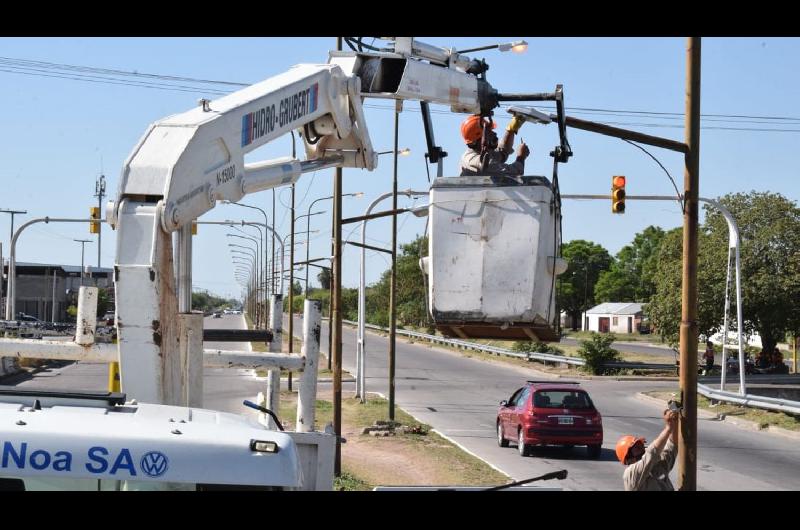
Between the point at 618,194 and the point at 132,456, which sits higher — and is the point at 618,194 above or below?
above

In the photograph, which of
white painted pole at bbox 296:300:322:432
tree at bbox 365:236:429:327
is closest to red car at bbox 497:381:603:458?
white painted pole at bbox 296:300:322:432

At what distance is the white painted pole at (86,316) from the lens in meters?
8.91

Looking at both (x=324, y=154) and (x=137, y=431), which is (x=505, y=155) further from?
(x=137, y=431)

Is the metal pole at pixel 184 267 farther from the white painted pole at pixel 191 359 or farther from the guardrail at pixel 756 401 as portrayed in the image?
the guardrail at pixel 756 401

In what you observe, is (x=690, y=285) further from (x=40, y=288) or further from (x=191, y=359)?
(x=40, y=288)

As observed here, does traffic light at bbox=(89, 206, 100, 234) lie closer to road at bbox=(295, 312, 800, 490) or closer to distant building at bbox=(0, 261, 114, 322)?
road at bbox=(295, 312, 800, 490)

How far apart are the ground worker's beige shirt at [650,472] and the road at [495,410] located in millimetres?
9076

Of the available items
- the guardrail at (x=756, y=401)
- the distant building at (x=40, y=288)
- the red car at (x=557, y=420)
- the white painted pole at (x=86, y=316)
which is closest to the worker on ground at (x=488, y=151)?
the white painted pole at (x=86, y=316)

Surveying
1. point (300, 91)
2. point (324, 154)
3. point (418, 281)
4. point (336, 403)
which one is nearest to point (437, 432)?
point (336, 403)

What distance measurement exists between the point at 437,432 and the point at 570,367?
28127 mm

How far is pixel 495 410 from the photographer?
33.6 metres

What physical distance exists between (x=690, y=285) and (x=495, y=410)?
919 inches

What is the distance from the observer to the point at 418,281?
73000mm

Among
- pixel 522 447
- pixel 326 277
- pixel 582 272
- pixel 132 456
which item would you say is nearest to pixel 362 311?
pixel 522 447
